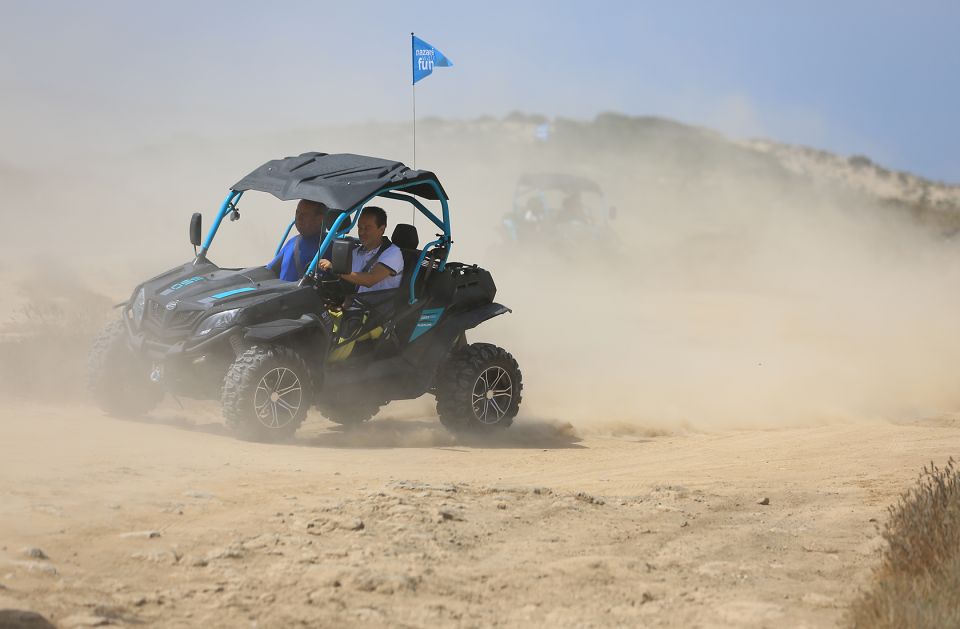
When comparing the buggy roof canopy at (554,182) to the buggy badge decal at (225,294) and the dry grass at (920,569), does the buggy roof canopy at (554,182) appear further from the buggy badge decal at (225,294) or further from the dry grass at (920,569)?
the dry grass at (920,569)

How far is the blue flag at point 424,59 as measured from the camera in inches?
Answer: 560

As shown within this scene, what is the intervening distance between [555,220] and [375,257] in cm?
1533

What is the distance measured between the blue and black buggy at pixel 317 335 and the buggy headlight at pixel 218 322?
0.01 m

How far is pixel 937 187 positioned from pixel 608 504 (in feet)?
200

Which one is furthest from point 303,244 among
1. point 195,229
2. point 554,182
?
point 554,182

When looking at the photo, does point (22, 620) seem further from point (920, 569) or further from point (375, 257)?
point (375, 257)

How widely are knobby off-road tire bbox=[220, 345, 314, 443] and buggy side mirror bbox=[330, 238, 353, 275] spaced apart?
2.31 feet

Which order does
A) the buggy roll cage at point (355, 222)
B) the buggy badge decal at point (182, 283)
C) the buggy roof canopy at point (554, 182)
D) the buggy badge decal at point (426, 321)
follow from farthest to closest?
1. the buggy roof canopy at point (554, 182)
2. the buggy badge decal at point (426, 321)
3. the buggy badge decal at point (182, 283)
4. the buggy roll cage at point (355, 222)

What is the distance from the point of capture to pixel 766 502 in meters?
8.80

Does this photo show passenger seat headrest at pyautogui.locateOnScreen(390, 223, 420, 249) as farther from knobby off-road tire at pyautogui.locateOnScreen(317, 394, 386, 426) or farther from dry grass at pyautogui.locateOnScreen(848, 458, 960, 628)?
dry grass at pyautogui.locateOnScreen(848, 458, 960, 628)

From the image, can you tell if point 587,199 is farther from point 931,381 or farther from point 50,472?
point 50,472

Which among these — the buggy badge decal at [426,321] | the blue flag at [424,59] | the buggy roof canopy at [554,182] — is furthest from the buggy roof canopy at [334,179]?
the buggy roof canopy at [554,182]

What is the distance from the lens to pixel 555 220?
85.8ft

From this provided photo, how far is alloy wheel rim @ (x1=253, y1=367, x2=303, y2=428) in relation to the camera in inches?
396
